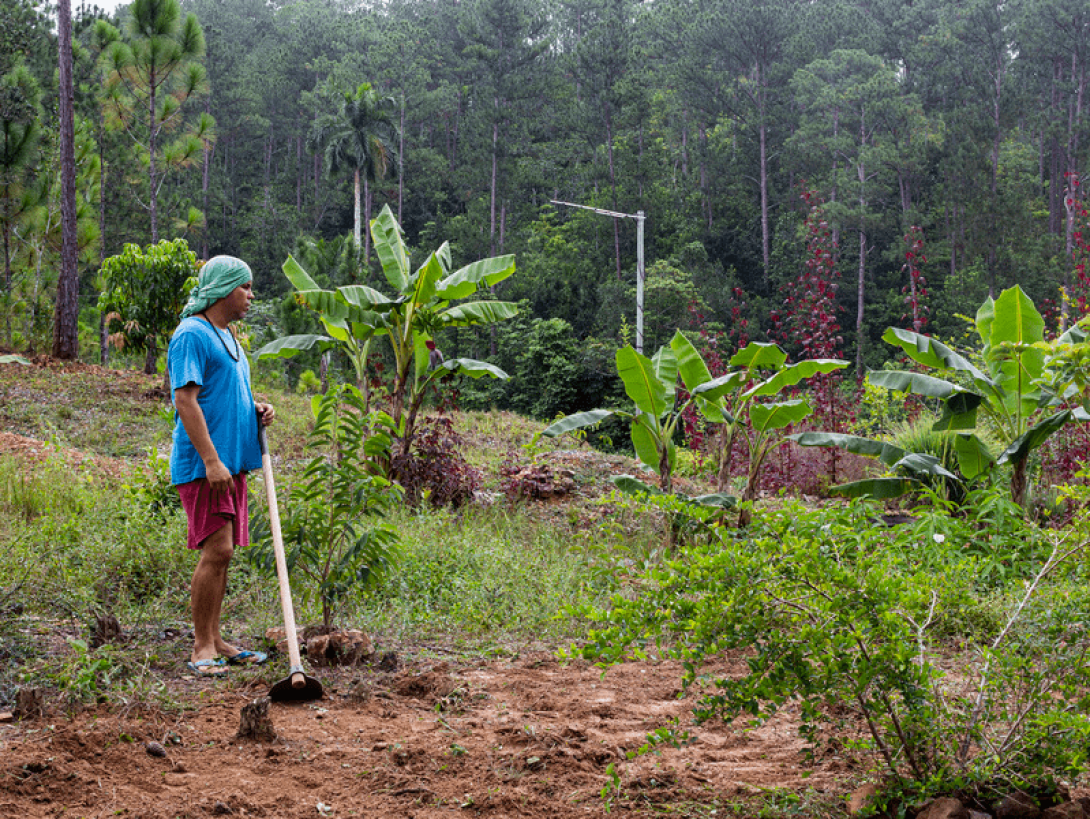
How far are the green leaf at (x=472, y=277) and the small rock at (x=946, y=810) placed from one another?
7.04 m

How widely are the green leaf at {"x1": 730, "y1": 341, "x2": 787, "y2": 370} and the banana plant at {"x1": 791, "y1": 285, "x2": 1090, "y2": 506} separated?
70 cm

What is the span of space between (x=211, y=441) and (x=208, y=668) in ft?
3.18

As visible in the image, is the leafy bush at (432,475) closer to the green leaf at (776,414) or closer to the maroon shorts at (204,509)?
the green leaf at (776,414)

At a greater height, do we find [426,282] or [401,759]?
[426,282]

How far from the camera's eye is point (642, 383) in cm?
736

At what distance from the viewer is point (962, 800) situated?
2.40 m

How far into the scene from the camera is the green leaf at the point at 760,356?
7.24 metres

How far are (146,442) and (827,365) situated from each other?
28.3ft

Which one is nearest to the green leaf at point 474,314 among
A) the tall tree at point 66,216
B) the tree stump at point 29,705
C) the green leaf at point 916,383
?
the green leaf at point 916,383

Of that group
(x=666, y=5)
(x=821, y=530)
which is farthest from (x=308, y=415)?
(x=666, y=5)

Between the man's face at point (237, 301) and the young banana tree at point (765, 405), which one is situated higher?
the man's face at point (237, 301)

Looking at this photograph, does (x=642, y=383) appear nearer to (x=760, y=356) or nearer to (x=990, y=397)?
(x=760, y=356)

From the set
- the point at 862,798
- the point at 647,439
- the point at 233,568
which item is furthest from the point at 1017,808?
the point at 647,439

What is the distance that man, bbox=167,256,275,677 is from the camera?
386 centimetres
